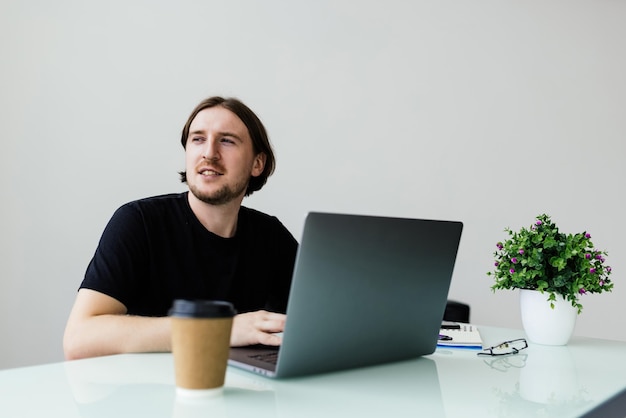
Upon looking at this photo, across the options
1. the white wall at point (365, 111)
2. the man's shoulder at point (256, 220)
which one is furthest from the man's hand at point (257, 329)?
the white wall at point (365, 111)

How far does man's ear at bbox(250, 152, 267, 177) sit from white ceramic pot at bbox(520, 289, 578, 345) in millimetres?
986

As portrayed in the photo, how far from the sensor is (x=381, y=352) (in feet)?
4.32

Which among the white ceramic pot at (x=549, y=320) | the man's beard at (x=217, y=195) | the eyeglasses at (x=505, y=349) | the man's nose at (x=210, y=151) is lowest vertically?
the eyeglasses at (x=505, y=349)

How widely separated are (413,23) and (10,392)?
288 cm

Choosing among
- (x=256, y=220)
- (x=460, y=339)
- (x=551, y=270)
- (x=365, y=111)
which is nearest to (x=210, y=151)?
(x=256, y=220)

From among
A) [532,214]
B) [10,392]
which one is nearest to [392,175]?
[532,214]

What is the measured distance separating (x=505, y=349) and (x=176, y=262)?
0.90 meters

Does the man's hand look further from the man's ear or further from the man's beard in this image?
the man's ear

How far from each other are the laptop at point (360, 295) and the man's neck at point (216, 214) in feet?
2.40

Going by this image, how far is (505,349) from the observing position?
157 centimetres

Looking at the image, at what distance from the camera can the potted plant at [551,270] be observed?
1681 millimetres

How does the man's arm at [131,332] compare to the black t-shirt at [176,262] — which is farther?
the black t-shirt at [176,262]

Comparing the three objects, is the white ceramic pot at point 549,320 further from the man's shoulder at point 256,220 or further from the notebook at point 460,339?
the man's shoulder at point 256,220

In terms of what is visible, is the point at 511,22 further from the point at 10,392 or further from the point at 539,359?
the point at 10,392
